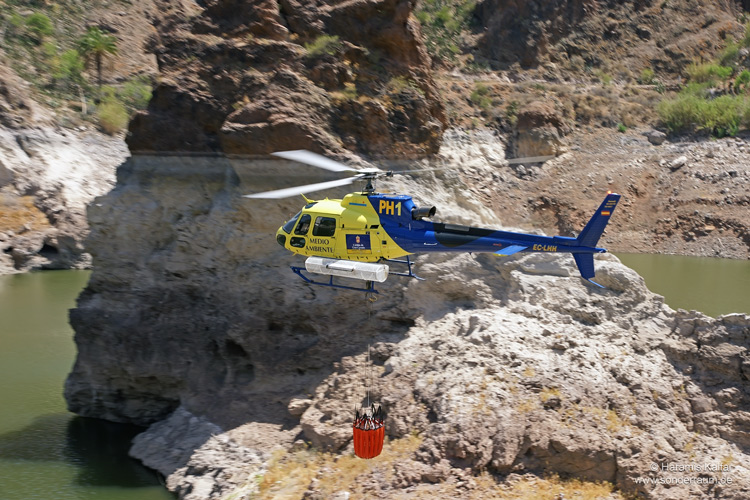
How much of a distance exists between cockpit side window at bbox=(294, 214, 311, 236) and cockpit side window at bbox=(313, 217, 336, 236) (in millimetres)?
196

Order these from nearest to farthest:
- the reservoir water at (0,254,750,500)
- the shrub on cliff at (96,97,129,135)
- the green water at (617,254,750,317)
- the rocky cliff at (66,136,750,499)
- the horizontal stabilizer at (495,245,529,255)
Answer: the rocky cliff at (66,136,750,499) < the horizontal stabilizer at (495,245,529,255) < the reservoir water at (0,254,750,500) < the green water at (617,254,750,317) < the shrub on cliff at (96,97,129,135)

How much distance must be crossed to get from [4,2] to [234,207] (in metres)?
50.9

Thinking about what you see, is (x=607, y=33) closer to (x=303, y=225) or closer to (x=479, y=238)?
(x=479, y=238)

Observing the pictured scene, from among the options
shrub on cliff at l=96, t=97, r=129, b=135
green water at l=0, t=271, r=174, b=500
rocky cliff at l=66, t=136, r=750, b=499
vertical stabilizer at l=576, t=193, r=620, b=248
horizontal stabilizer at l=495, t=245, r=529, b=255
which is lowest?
green water at l=0, t=271, r=174, b=500

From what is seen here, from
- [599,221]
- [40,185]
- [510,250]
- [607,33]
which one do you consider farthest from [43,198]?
[607,33]

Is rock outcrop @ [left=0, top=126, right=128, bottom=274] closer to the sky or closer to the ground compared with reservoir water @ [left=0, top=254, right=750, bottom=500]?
closer to the sky

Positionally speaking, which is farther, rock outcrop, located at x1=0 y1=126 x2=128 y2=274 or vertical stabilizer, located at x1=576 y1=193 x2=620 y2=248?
rock outcrop, located at x1=0 y1=126 x2=128 y2=274

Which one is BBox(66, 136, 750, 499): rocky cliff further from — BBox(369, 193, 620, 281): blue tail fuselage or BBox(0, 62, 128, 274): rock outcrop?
BBox(0, 62, 128, 274): rock outcrop

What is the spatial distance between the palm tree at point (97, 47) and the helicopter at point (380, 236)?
43.9 m

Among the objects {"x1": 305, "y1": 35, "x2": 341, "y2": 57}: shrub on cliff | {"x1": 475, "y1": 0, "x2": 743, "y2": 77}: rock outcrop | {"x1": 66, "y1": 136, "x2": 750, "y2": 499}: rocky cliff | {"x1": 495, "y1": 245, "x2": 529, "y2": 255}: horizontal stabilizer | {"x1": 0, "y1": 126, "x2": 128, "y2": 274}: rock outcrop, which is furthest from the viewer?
{"x1": 475, "y1": 0, "x2": 743, "y2": 77}: rock outcrop

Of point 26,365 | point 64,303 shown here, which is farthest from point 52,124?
point 26,365

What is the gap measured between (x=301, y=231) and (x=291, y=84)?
4696mm

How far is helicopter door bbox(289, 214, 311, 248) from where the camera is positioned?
42.7 feet

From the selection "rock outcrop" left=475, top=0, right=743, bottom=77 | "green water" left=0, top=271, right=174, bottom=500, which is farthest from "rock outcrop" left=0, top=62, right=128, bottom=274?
"rock outcrop" left=475, top=0, right=743, bottom=77
